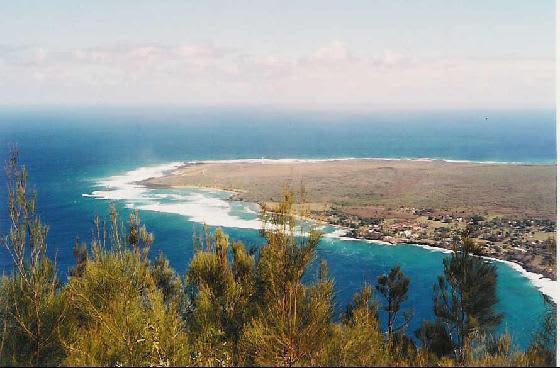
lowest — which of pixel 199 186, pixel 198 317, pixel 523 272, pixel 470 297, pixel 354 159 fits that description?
pixel 523 272

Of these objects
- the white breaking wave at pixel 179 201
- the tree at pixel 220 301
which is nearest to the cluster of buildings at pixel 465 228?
the white breaking wave at pixel 179 201

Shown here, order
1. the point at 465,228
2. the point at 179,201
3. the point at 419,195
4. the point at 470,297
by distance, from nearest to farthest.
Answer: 1. the point at 470,297
2. the point at 465,228
3. the point at 179,201
4. the point at 419,195

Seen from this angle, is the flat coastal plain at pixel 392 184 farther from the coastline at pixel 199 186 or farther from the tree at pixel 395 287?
the tree at pixel 395 287

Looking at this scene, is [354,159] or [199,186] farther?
[354,159]

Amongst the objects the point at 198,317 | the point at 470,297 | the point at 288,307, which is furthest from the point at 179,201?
Result: the point at 288,307

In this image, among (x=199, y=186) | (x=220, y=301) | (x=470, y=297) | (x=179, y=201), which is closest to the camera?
(x=220, y=301)

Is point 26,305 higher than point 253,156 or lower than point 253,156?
higher

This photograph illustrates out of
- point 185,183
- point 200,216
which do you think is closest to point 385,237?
point 200,216

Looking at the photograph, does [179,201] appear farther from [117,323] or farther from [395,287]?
[117,323]
